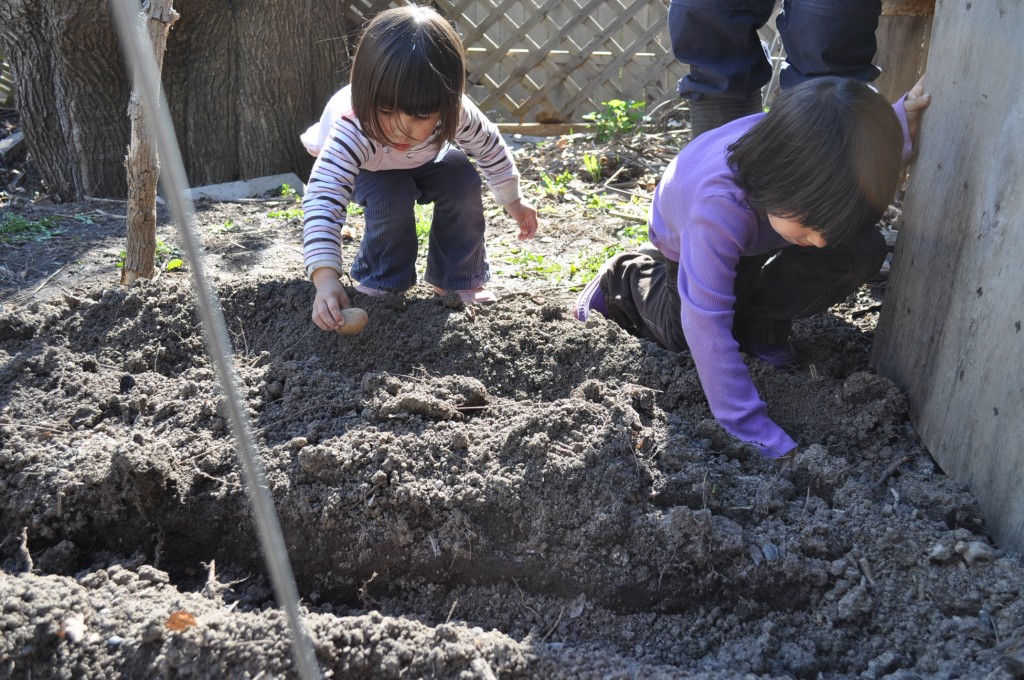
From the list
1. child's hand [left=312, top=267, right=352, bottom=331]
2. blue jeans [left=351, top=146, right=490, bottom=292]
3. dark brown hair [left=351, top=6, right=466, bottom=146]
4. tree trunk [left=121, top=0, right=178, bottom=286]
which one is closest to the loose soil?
child's hand [left=312, top=267, right=352, bottom=331]

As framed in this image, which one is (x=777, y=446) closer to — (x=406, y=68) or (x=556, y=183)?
(x=406, y=68)


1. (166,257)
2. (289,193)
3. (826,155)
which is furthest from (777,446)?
(289,193)

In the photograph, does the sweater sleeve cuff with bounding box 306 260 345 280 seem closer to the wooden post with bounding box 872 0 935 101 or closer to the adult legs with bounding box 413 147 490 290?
the adult legs with bounding box 413 147 490 290

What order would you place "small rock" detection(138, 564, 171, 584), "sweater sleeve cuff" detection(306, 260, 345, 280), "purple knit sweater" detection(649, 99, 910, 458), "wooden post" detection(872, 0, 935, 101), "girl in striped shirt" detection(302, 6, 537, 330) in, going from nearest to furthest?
"small rock" detection(138, 564, 171, 584) → "purple knit sweater" detection(649, 99, 910, 458) → "girl in striped shirt" detection(302, 6, 537, 330) → "sweater sleeve cuff" detection(306, 260, 345, 280) → "wooden post" detection(872, 0, 935, 101)

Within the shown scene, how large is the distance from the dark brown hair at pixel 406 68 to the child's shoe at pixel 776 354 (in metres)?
1.12

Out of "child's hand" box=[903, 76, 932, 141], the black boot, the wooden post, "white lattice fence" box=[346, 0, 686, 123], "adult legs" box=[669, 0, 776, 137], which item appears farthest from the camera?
"white lattice fence" box=[346, 0, 686, 123]

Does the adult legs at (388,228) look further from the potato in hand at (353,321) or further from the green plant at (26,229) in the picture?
the green plant at (26,229)

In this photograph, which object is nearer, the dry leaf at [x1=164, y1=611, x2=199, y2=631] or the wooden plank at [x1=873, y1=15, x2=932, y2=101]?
the dry leaf at [x1=164, y1=611, x2=199, y2=631]

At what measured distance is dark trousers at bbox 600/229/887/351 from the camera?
2396 millimetres

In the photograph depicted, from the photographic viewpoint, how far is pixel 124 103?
4621 millimetres

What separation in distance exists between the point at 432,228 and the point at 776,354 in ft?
4.27

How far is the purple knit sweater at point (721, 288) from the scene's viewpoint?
82.4 inches

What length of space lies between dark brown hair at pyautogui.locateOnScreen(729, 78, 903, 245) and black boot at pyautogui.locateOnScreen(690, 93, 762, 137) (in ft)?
2.57

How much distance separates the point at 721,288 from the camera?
215cm
